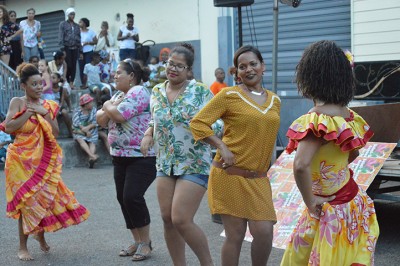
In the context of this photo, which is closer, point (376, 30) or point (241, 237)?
point (241, 237)

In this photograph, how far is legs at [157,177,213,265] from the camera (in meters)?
5.16

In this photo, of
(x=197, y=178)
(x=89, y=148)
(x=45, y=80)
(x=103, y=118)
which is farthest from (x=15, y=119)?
(x=45, y=80)

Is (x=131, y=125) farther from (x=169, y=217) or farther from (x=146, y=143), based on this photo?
(x=169, y=217)

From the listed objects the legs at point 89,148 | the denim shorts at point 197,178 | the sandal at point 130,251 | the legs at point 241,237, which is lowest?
the legs at point 89,148

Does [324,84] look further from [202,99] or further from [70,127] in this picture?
[70,127]

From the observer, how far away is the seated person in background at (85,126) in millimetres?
14320

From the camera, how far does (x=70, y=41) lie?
1716 cm

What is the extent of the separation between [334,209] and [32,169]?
364 cm

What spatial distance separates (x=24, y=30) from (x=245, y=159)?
1302 cm

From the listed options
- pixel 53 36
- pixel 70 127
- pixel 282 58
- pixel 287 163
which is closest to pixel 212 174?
pixel 287 163

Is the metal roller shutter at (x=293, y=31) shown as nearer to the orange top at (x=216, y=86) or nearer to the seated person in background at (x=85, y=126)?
the orange top at (x=216, y=86)

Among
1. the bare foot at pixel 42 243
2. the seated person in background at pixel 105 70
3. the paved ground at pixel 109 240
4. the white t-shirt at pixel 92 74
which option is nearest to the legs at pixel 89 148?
the white t-shirt at pixel 92 74

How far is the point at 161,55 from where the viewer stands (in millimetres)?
19016

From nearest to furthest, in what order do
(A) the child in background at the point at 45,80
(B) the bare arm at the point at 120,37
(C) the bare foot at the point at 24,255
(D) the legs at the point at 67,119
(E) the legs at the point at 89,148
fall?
(C) the bare foot at the point at 24,255 < (E) the legs at the point at 89,148 < (A) the child in background at the point at 45,80 < (D) the legs at the point at 67,119 < (B) the bare arm at the point at 120,37
